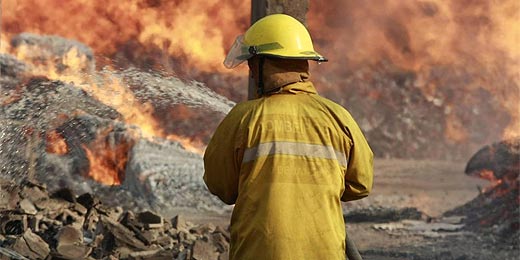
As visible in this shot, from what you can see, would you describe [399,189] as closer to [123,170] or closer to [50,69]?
[123,170]

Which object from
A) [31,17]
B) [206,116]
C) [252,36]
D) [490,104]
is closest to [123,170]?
[206,116]

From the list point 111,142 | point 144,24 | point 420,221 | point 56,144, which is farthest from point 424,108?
point 56,144

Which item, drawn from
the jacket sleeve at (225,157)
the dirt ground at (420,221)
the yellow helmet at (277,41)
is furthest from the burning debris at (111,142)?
the jacket sleeve at (225,157)

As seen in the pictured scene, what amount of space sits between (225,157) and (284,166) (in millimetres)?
229

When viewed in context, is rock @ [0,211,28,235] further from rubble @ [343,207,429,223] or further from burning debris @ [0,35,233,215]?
rubble @ [343,207,429,223]

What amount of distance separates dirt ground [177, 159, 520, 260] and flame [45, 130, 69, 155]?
5.65ft

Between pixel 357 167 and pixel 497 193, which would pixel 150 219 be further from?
pixel 357 167

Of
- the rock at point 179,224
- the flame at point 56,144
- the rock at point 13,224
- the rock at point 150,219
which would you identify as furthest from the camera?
the flame at point 56,144

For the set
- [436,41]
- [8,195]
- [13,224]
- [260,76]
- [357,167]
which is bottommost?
[13,224]

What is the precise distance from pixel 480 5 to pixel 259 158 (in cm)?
941

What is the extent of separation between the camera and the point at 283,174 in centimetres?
313

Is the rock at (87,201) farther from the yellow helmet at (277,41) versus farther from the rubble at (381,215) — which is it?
the yellow helmet at (277,41)

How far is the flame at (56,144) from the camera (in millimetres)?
10000

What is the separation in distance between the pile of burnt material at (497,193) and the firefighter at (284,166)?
779 centimetres
